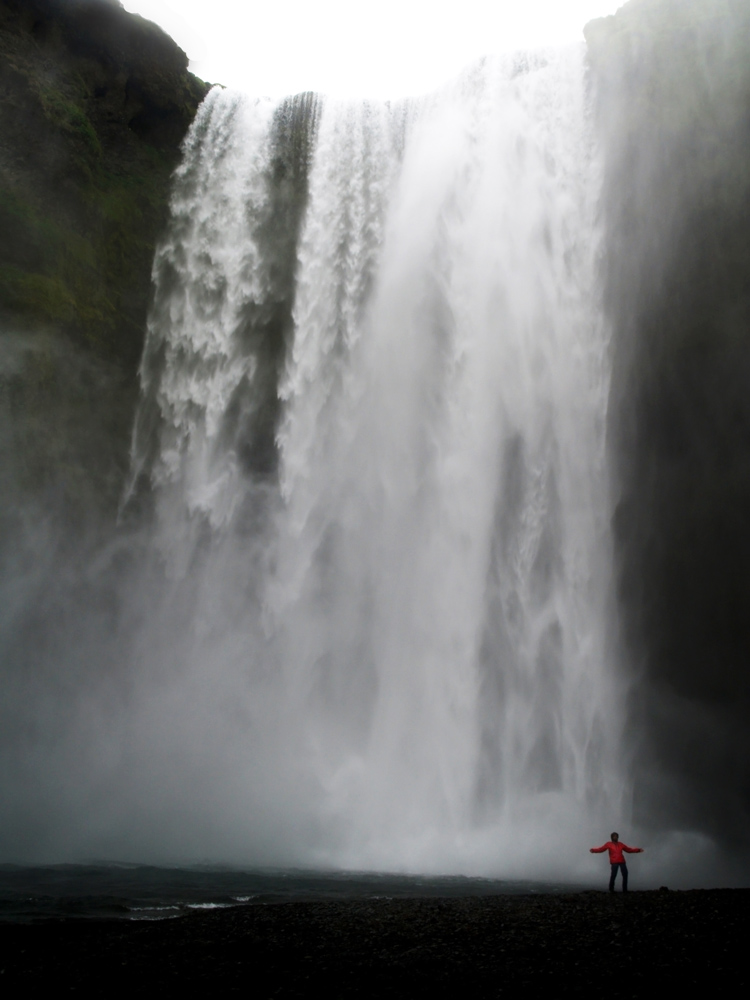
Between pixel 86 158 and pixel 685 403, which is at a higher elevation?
pixel 86 158

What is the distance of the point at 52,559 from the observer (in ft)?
52.0

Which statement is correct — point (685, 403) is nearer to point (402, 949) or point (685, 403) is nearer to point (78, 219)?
point (402, 949)

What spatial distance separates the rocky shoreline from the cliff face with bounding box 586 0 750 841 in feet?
22.9

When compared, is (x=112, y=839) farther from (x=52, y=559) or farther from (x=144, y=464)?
(x=144, y=464)

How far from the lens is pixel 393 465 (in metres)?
16.4

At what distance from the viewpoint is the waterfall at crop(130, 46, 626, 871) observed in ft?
45.1

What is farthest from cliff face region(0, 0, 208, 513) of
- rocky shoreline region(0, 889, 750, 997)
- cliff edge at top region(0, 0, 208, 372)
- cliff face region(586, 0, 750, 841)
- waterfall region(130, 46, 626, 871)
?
rocky shoreline region(0, 889, 750, 997)

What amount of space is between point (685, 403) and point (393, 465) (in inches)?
242

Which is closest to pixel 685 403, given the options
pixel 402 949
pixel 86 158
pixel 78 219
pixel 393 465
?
pixel 393 465

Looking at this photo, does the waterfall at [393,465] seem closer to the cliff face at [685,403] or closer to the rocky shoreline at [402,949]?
the cliff face at [685,403]

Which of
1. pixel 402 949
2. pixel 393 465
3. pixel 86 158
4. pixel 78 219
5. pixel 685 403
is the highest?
pixel 86 158

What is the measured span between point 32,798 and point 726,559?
13.8 metres

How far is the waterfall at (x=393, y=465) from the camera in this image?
1374 cm

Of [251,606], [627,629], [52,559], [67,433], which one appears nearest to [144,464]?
[67,433]
